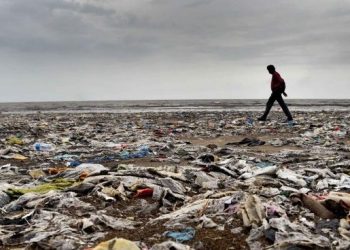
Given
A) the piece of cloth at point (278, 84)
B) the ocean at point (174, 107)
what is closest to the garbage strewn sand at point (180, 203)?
the piece of cloth at point (278, 84)

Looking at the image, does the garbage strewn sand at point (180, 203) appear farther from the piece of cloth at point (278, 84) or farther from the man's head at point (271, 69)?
the man's head at point (271, 69)

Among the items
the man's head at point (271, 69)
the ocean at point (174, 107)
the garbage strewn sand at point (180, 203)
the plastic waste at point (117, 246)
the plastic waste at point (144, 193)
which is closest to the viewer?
the plastic waste at point (117, 246)

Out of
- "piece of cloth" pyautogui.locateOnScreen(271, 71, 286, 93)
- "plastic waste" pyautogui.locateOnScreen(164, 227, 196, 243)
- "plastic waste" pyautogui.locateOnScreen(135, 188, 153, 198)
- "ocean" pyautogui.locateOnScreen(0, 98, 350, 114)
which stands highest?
"piece of cloth" pyautogui.locateOnScreen(271, 71, 286, 93)

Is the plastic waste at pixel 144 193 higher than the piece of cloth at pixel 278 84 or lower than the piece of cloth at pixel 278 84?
lower

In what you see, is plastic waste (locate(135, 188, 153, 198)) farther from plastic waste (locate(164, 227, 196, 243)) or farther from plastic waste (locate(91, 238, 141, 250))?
plastic waste (locate(91, 238, 141, 250))

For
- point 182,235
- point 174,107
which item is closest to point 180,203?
point 182,235

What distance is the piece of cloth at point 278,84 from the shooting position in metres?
17.0

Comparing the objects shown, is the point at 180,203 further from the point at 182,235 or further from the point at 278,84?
the point at 278,84

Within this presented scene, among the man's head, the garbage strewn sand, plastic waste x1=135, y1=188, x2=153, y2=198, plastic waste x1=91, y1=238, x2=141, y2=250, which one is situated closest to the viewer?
plastic waste x1=91, y1=238, x2=141, y2=250

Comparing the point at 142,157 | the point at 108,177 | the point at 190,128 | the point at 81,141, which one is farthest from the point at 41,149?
the point at 190,128

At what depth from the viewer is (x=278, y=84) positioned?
17.1 metres

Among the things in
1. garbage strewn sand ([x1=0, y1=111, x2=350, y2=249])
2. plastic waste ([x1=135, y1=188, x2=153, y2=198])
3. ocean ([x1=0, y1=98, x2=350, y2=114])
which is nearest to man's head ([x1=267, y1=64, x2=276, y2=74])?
garbage strewn sand ([x1=0, y1=111, x2=350, y2=249])

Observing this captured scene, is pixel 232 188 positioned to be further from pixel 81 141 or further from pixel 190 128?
pixel 190 128

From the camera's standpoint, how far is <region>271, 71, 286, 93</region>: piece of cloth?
17.0 m
